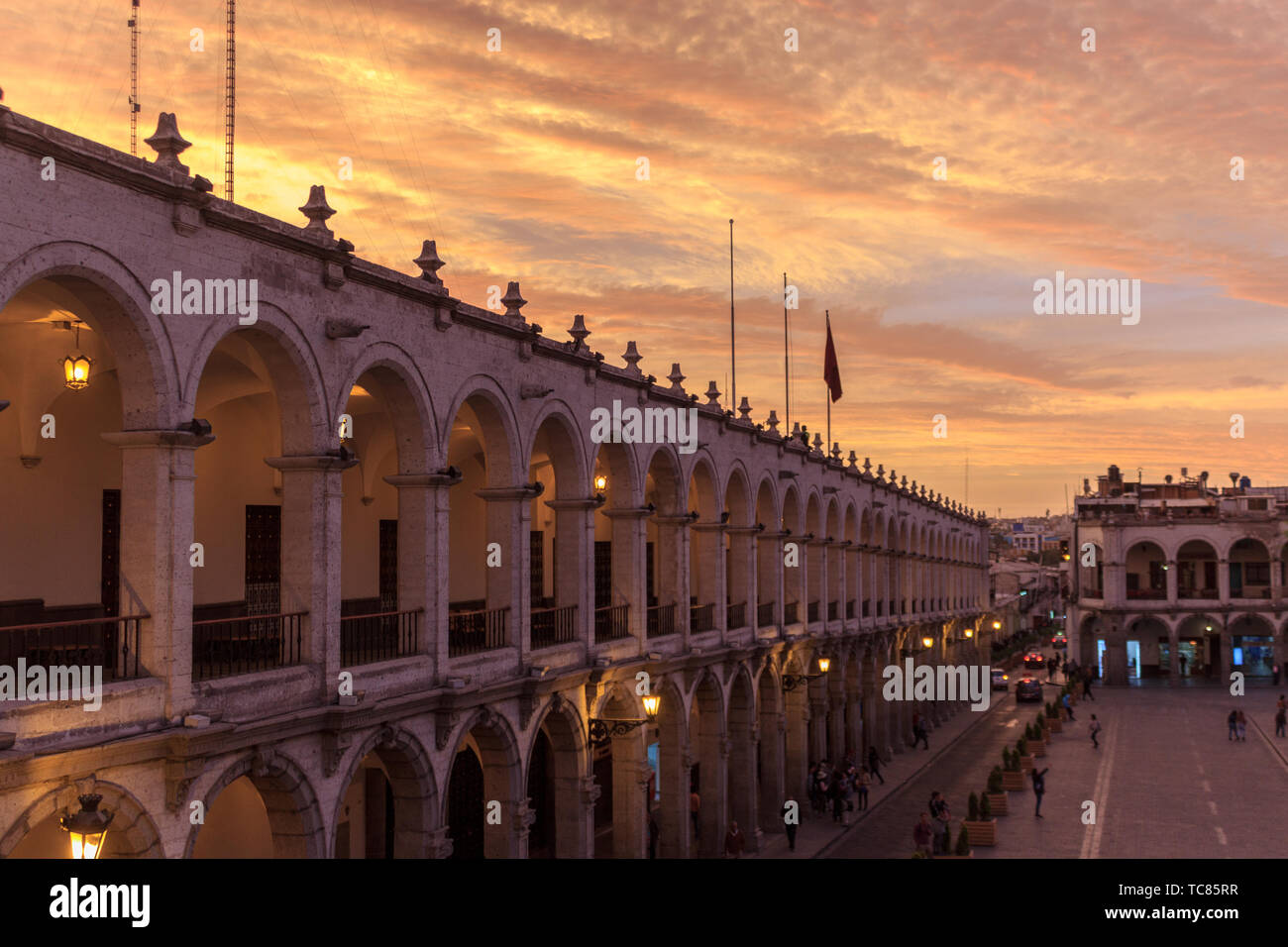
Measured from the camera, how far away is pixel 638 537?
78.5 ft

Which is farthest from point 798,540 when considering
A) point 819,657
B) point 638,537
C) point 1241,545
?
point 1241,545

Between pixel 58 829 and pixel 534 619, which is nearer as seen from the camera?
pixel 58 829

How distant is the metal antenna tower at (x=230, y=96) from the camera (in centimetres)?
1552

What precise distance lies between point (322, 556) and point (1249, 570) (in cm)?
7070

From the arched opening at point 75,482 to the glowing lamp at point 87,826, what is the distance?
59.7 inches

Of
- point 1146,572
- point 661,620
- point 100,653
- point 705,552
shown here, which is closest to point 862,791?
point 705,552

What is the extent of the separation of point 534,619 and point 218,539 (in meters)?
7.04

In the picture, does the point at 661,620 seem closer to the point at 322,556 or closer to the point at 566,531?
the point at 566,531

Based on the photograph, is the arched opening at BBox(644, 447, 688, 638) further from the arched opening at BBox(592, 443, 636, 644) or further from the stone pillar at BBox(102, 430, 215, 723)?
the stone pillar at BBox(102, 430, 215, 723)

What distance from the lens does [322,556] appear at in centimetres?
1494

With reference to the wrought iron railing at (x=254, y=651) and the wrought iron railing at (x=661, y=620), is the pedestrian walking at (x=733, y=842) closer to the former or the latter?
the wrought iron railing at (x=661, y=620)

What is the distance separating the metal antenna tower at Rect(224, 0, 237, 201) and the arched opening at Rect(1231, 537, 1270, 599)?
7018 cm

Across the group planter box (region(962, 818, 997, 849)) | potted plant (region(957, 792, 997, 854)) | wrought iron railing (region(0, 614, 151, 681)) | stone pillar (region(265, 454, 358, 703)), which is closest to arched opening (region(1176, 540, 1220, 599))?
potted plant (region(957, 792, 997, 854))
